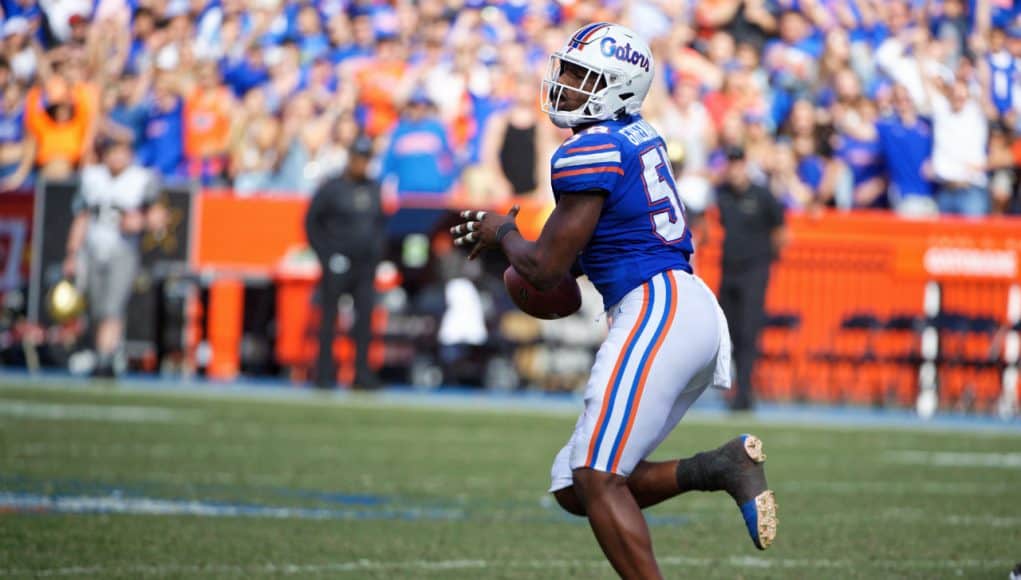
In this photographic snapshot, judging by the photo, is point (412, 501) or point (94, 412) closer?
point (412, 501)

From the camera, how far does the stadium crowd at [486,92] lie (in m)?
17.5

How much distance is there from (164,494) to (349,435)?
364cm

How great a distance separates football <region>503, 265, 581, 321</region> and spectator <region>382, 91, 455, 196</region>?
12.0 meters

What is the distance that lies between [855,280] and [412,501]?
921 cm

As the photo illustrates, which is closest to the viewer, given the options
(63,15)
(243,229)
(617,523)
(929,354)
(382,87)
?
(617,523)

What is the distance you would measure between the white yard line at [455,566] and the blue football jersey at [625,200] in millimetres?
1631

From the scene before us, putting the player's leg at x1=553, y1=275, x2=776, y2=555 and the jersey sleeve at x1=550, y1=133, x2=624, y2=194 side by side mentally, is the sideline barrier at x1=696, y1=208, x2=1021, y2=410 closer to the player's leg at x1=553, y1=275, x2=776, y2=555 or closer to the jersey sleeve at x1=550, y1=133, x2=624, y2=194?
the player's leg at x1=553, y1=275, x2=776, y2=555

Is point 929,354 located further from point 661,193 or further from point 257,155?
point 661,193

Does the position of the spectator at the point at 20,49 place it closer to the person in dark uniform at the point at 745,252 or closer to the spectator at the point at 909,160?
the person in dark uniform at the point at 745,252

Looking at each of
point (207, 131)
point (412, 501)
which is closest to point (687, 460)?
point (412, 501)

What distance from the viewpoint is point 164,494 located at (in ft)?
27.8

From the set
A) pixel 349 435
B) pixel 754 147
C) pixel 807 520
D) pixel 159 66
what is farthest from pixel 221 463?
pixel 159 66

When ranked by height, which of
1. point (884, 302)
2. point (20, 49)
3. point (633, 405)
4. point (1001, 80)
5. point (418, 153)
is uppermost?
point (1001, 80)

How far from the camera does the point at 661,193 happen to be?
5230 mm
